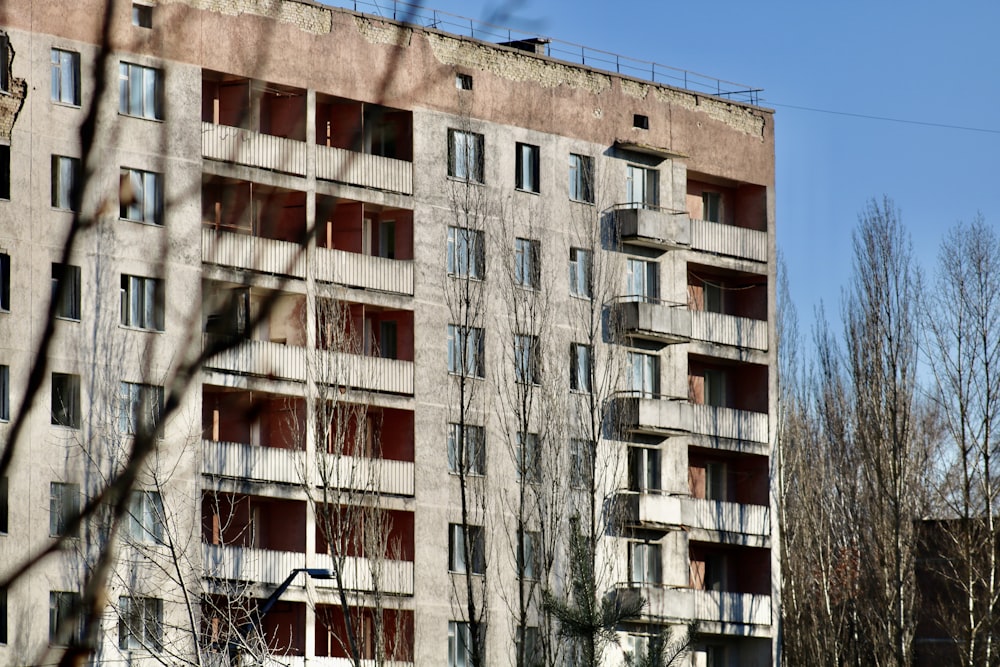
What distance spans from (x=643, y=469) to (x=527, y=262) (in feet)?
19.7

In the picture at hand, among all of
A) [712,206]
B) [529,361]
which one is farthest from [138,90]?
[712,206]

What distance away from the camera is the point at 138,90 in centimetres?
3778

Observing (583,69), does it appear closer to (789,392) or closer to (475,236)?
(475,236)

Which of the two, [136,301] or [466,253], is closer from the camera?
[136,301]

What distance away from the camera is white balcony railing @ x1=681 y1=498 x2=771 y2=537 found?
46.3 meters

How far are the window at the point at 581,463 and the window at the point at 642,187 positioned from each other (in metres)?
6.58

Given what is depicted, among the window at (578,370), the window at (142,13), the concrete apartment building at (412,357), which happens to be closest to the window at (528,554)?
the concrete apartment building at (412,357)

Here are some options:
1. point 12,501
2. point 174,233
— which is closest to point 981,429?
point 174,233

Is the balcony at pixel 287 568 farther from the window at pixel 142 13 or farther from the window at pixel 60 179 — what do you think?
the window at pixel 142 13

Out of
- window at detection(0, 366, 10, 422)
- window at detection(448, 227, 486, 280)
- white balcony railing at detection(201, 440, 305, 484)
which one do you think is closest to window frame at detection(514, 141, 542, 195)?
window at detection(448, 227, 486, 280)

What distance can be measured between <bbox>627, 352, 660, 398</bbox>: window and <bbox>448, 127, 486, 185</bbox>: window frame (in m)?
6.19

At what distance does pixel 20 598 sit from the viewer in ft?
114

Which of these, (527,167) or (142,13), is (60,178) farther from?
(527,167)

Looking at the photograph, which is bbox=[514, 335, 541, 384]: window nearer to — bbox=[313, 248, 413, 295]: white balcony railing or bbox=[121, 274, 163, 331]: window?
bbox=[313, 248, 413, 295]: white balcony railing
